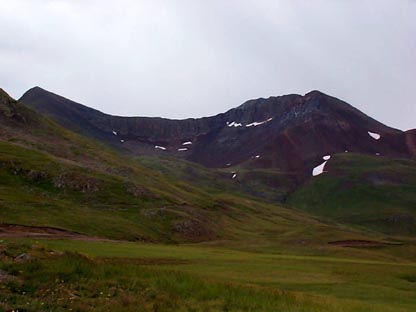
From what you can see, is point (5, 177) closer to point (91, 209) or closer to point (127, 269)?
point (91, 209)

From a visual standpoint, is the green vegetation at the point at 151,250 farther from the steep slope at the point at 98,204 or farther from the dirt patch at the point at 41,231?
the dirt patch at the point at 41,231

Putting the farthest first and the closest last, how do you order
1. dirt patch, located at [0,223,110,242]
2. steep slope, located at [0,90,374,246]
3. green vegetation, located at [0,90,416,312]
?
steep slope, located at [0,90,374,246] → dirt patch, located at [0,223,110,242] → green vegetation, located at [0,90,416,312]

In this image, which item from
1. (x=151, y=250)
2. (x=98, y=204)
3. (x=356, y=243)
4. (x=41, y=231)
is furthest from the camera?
(x=356, y=243)

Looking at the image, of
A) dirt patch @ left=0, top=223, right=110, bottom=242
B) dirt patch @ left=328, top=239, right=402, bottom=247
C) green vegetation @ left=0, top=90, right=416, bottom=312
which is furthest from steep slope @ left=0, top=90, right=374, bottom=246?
dirt patch @ left=328, top=239, right=402, bottom=247

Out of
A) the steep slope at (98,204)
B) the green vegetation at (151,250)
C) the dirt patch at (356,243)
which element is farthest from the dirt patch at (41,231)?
the dirt patch at (356,243)

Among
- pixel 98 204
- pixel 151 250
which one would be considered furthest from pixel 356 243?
pixel 151 250

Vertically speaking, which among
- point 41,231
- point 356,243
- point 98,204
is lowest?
point 356,243

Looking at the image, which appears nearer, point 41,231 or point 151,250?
point 151,250

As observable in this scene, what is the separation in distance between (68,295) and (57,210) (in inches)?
2512

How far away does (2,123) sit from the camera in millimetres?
133375

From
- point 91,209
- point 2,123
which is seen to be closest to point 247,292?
point 91,209

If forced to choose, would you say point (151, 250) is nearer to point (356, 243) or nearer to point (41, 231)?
point (41, 231)

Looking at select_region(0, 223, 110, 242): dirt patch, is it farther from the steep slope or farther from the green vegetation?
the steep slope

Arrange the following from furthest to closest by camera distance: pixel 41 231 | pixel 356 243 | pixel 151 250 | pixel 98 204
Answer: pixel 356 243 → pixel 98 204 → pixel 41 231 → pixel 151 250
